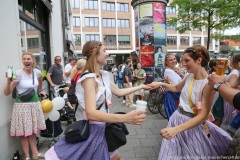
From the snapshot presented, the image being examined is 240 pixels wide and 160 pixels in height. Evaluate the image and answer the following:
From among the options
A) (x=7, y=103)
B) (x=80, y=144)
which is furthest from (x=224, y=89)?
(x=7, y=103)

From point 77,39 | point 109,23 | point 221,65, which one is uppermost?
point 109,23

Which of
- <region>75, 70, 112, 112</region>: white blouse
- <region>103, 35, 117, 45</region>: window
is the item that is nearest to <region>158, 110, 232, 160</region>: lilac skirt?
<region>75, 70, 112, 112</region>: white blouse

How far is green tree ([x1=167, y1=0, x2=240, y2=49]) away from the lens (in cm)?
1214

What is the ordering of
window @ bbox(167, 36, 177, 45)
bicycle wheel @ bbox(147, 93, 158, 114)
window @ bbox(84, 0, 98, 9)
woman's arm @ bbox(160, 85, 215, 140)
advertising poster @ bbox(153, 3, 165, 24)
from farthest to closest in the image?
window @ bbox(167, 36, 177, 45), window @ bbox(84, 0, 98, 9), advertising poster @ bbox(153, 3, 165, 24), bicycle wheel @ bbox(147, 93, 158, 114), woman's arm @ bbox(160, 85, 215, 140)

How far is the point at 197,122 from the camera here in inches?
73.6

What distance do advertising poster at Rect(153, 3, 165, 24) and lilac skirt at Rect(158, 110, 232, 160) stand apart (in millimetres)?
7097

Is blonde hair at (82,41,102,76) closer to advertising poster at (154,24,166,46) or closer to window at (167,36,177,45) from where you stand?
advertising poster at (154,24,166,46)

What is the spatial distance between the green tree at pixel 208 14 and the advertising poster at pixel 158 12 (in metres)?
5.34

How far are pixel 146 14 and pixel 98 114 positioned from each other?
25.1ft

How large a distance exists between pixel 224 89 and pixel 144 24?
756cm

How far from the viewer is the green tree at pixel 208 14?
12141 mm

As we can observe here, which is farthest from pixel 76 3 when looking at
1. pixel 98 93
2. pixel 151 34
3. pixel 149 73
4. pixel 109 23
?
pixel 98 93

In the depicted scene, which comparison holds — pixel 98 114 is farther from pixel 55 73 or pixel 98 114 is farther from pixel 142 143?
pixel 55 73

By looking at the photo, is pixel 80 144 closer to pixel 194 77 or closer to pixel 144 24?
pixel 194 77
